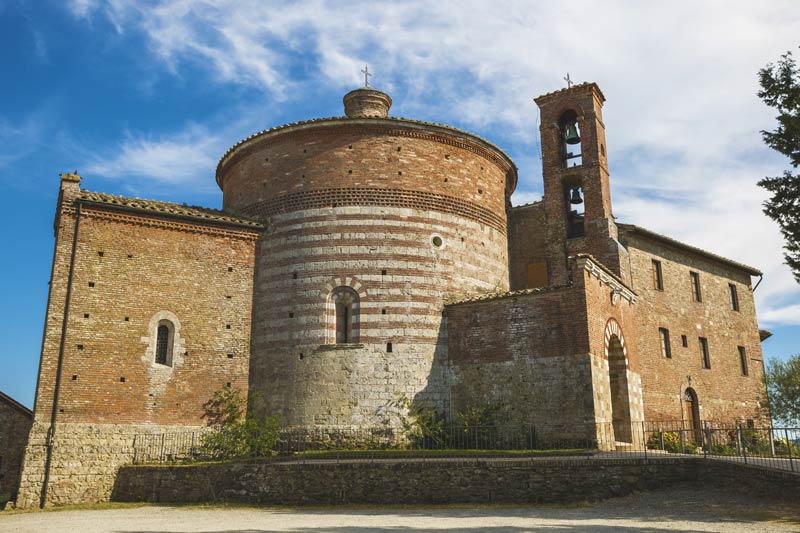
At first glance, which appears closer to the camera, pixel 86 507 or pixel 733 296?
pixel 86 507

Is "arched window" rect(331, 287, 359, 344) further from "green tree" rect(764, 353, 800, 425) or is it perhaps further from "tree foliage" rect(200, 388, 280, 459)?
"green tree" rect(764, 353, 800, 425)

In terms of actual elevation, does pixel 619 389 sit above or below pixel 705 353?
below

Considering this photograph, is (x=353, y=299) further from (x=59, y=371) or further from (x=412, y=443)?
(x=59, y=371)

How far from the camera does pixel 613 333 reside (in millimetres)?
20703

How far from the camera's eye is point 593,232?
23.7 metres

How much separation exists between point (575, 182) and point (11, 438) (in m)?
20.3

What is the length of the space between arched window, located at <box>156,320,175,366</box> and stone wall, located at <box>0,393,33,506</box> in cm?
443

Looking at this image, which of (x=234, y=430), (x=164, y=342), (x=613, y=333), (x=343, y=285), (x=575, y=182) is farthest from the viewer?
(x=575, y=182)

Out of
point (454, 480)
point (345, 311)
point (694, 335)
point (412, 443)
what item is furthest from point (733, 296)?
point (454, 480)

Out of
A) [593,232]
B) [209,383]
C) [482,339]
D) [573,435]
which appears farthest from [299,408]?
[593,232]

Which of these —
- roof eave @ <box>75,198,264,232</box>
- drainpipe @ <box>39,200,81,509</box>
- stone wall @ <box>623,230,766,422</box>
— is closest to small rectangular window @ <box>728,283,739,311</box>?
stone wall @ <box>623,230,766,422</box>

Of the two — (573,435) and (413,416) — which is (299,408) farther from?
(573,435)

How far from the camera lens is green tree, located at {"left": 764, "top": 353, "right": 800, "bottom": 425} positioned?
1192 inches

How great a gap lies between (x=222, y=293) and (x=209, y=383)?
2818 mm
